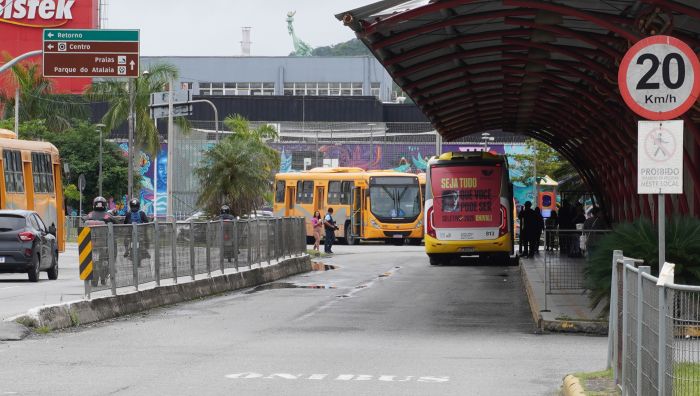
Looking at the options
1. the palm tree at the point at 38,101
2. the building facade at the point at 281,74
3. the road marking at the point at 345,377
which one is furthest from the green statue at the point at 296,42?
the road marking at the point at 345,377

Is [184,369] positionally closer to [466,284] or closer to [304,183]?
[466,284]

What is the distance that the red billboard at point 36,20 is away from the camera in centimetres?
9344

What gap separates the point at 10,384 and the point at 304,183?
1954 inches

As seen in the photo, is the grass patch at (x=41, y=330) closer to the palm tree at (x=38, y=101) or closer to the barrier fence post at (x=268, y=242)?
the barrier fence post at (x=268, y=242)

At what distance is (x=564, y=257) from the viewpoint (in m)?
22.9

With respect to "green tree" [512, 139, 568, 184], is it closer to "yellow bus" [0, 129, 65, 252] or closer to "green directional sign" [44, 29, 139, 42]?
"green directional sign" [44, 29, 139, 42]

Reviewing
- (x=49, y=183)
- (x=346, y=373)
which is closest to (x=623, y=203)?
(x=49, y=183)

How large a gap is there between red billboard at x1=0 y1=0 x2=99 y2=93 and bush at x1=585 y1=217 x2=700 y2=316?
7858 cm

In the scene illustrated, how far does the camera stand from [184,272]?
2519 cm

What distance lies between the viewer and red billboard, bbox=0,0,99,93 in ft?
307

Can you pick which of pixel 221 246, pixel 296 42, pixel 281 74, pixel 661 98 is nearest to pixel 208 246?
pixel 221 246

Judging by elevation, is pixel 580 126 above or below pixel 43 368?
above

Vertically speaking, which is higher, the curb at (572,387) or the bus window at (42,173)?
the bus window at (42,173)

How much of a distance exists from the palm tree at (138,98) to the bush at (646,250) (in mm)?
49767
